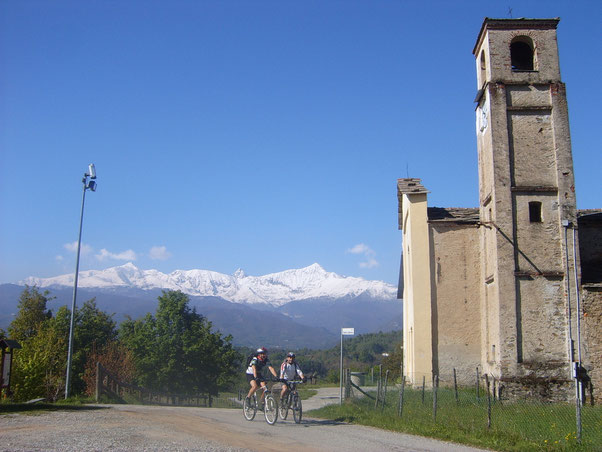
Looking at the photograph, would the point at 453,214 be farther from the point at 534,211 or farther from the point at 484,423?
the point at 484,423

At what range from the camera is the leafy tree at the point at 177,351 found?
145 ft

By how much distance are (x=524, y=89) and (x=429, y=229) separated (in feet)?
22.7

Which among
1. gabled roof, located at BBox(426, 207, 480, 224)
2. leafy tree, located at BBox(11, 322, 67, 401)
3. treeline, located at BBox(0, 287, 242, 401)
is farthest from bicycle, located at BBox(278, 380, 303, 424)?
treeline, located at BBox(0, 287, 242, 401)

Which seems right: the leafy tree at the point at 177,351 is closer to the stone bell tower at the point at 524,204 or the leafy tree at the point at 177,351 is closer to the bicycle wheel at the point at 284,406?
the stone bell tower at the point at 524,204

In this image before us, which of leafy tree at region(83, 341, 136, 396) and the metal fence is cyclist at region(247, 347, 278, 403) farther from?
leafy tree at region(83, 341, 136, 396)

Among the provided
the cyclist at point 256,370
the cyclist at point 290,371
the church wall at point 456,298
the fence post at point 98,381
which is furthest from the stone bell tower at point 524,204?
the fence post at point 98,381

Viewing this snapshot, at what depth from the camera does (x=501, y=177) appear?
2167 cm

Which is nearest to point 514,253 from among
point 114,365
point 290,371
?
point 290,371

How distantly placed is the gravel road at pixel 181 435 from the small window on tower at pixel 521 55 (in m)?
17.4

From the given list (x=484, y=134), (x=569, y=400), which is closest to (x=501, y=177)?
(x=484, y=134)

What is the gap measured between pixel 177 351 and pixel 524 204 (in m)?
32.1

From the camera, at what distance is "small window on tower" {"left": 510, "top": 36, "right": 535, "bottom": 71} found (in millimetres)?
23589

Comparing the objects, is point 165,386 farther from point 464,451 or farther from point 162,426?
point 464,451

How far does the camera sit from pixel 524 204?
21.5 metres
